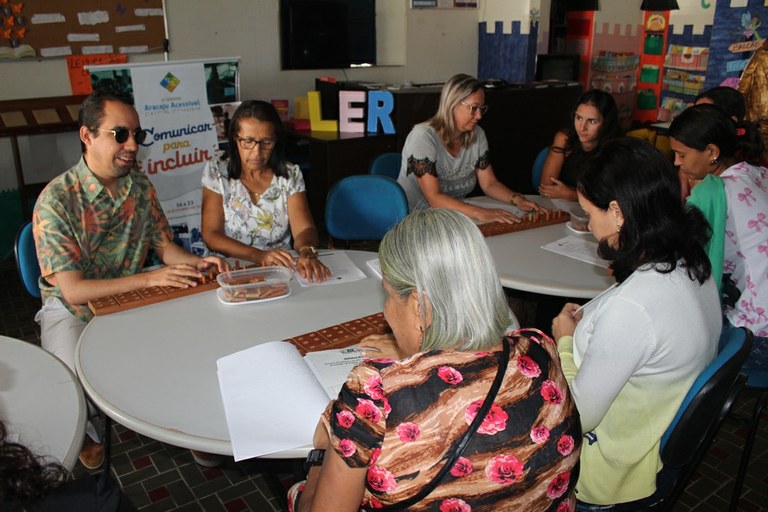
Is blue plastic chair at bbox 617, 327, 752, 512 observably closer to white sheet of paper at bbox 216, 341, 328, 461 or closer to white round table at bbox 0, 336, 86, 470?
white sheet of paper at bbox 216, 341, 328, 461

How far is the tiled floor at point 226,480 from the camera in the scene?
7.93 ft

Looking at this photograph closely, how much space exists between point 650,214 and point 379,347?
0.76 m

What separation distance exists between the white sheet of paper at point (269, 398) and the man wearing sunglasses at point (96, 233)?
2.06 feet

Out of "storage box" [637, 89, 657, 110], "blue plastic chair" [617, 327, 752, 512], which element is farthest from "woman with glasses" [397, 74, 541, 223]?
"storage box" [637, 89, 657, 110]

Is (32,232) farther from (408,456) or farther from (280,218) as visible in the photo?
(408,456)

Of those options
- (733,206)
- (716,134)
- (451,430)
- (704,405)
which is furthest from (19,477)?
(716,134)

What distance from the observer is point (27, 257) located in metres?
2.30

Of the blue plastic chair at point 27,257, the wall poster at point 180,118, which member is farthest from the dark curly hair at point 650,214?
the wall poster at point 180,118

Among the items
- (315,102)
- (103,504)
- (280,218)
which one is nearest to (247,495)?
(280,218)

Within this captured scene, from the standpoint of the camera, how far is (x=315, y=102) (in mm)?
5594

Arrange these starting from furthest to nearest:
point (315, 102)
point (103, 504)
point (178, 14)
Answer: point (315, 102), point (178, 14), point (103, 504)

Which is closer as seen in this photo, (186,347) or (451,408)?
(451,408)

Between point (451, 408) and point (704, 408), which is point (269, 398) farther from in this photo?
point (704, 408)

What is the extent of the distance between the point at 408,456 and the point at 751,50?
564 cm
